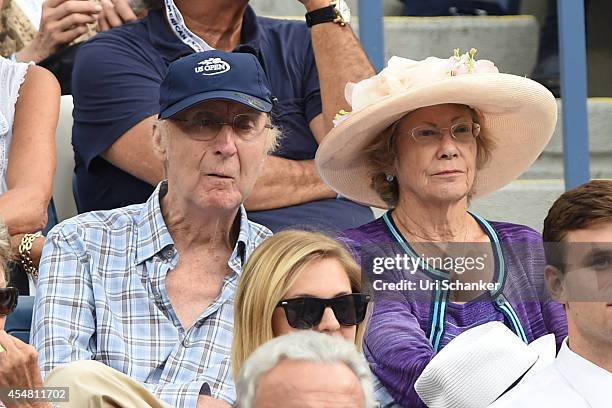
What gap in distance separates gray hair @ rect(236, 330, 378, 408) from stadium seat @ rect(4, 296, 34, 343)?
1368 millimetres

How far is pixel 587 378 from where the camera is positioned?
299cm

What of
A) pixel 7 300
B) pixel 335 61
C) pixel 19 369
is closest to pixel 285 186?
pixel 335 61

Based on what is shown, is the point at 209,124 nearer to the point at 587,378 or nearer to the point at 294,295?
the point at 294,295

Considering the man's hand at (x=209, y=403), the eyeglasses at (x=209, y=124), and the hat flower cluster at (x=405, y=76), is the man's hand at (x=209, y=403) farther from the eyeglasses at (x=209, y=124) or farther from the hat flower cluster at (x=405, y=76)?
the hat flower cluster at (x=405, y=76)

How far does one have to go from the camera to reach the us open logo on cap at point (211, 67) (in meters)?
3.61

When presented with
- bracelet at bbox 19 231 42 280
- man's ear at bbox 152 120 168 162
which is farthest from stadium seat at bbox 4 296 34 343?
man's ear at bbox 152 120 168 162

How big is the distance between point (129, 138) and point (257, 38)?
557mm

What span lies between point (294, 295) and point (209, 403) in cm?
31

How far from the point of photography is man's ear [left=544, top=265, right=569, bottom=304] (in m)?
3.18

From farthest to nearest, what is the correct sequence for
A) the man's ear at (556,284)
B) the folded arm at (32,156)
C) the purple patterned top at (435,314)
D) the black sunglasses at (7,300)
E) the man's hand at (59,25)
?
the man's hand at (59,25) < the folded arm at (32,156) < the purple patterned top at (435,314) < the man's ear at (556,284) < the black sunglasses at (7,300)

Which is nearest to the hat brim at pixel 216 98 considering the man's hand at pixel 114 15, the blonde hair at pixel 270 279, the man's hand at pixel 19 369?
the blonde hair at pixel 270 279

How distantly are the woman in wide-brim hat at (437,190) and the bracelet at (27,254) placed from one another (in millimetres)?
806

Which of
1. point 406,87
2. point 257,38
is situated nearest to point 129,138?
point 257,38

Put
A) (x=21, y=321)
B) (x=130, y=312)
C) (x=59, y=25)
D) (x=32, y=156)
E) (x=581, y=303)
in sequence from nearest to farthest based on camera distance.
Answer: (x=581, y=303) < (x=130, y=312) < (x=21, y=321) < (x=32, y=156) < (x=59, y=25)
